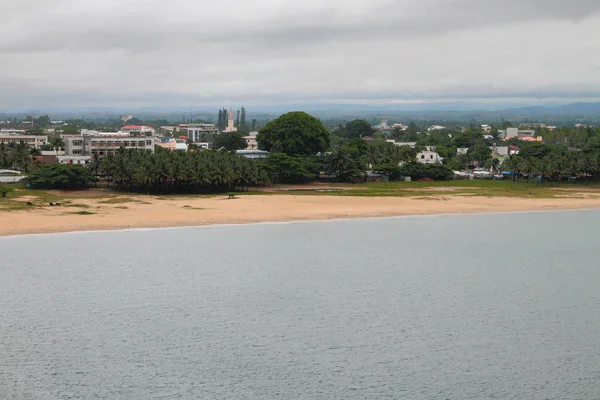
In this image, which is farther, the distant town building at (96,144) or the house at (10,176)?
the distant town building at (96,144)

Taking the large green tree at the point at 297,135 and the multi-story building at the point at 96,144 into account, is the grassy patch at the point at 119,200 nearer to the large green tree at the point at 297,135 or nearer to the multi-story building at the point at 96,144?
the large green tree at the point at 297,135

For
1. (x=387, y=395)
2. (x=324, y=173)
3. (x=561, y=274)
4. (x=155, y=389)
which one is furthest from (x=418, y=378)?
(x=324, y=173)

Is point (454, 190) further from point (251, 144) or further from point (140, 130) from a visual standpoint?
point (140, 130)

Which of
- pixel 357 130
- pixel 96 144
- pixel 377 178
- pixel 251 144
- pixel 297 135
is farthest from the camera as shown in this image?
pixel 357 130

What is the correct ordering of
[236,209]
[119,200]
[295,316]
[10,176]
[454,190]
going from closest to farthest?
1. [295,316]
2. [236,209]
3. [119,200]
4. [10,176]
5. [454,190]

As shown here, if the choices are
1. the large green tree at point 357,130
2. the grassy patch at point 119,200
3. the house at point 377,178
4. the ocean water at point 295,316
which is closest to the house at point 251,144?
the large green tree at point 357,130

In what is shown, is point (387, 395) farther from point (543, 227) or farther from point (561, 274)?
point (543, 227)

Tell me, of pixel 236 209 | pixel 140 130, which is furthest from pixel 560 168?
pixel 140 130
